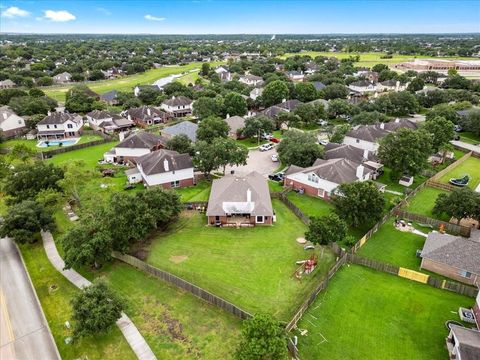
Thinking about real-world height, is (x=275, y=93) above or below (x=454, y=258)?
above

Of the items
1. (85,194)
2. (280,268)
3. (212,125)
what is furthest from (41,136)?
(280,268)

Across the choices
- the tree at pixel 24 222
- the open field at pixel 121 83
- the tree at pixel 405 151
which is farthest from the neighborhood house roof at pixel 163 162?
the open field at pixel 121 83

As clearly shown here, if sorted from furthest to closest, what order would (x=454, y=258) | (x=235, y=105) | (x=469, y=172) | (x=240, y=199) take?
(x=235, y=105) < (x=469, y=172) < (x=240, y=199) < (x=454, y=258)

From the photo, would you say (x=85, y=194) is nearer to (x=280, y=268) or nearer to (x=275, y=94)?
(x=280, y=268)

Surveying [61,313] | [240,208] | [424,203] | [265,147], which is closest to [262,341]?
[61,313]

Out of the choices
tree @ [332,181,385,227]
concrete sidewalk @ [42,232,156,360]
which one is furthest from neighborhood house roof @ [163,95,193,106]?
tree @ [332,181,385,227]

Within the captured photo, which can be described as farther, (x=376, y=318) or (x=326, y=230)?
(x=326, y=230)

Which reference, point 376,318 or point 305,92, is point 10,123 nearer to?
point 305,92
